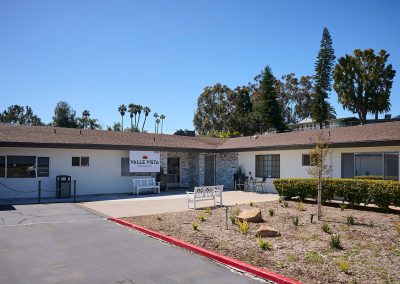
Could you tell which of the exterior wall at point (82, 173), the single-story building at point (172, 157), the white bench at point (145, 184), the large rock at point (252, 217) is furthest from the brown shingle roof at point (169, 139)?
the large rock at point (252, 217)

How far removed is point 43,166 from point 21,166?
101 centimetres

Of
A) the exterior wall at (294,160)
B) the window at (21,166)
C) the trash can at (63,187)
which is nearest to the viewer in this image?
the exterior wall at (294,160)

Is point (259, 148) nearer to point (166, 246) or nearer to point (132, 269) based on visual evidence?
point (166, 246)

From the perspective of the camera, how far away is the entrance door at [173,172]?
24688 millimetres

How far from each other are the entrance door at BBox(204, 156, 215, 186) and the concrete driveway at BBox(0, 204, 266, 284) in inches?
586

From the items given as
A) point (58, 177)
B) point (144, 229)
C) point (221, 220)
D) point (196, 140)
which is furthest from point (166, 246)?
point (196, 140)

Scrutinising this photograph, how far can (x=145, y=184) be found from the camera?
20.6 meters

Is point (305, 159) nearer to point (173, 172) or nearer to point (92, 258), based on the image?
point (173, 172)

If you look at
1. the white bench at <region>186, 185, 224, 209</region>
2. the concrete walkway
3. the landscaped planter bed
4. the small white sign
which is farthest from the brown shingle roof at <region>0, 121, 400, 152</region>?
the white bench at <region>186, 185, 224, 209</region>

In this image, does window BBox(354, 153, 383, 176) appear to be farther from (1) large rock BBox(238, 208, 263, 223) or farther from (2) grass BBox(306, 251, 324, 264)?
(2) grass BBox(306, 251, 324, 264)

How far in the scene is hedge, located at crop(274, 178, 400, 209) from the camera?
1214cm

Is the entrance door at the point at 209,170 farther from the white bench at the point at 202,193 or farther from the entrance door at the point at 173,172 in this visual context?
the white bench at the point at 202,193

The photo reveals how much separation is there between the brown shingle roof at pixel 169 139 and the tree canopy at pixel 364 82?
29.0m

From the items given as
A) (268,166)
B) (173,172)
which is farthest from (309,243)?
(173,172)
